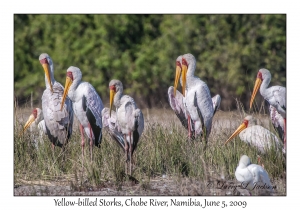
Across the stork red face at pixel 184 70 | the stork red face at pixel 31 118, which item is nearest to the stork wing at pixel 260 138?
the stork red face at pixel 184 70

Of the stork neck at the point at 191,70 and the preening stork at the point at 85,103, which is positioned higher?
the stork neck at the point at 191,70

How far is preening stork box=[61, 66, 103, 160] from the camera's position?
809cm

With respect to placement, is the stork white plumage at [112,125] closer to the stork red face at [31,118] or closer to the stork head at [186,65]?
the stork red face at [31,118]

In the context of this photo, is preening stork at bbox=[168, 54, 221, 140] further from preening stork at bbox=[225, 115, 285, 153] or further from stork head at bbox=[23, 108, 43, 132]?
stork head at bbox=[23, 108, 43, 132]

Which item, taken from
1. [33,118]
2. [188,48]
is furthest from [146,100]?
[33,118]

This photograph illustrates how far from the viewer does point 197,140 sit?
8172 mm

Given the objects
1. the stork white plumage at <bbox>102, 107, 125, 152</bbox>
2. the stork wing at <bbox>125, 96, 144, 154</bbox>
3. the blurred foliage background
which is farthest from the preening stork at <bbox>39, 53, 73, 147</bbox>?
the blurred foliage background

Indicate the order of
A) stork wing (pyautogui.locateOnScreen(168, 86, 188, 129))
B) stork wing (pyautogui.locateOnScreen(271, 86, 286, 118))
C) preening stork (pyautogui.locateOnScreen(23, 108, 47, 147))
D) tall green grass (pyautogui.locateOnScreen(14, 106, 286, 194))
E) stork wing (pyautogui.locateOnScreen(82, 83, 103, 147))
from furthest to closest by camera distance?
stork wing (pyautogui.locateOnScreen(168, 86, 188, 129)) → preening stork (pyautogui.locateOnScreen(23, 108, 47, 147)) → stork wing (pyautogui.locateOnScreen(82, 83, 103, 147)) → stork wing (pyautogui.locateOnScreen(271, 86, 286, 118)) → tall green grass (pyautogui.locateOnScreen(14, 106, 286, 194))

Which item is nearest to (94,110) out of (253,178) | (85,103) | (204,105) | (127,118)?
(85,103)

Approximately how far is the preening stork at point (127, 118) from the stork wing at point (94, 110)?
20.0 inches

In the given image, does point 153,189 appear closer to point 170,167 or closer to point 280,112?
point 170,167

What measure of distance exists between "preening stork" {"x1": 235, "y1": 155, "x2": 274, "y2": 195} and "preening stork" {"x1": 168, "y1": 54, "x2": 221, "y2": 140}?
1.83m

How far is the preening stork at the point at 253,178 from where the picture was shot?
6582mm

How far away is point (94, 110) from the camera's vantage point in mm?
8141
